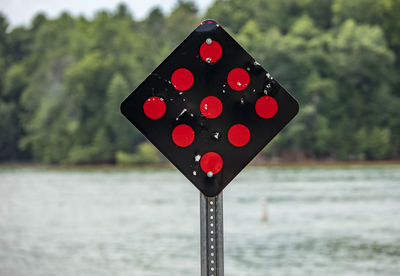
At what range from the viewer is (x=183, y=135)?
2.84 m

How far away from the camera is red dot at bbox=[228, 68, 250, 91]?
2.83 meters

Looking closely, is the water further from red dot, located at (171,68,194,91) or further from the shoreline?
the shoreline

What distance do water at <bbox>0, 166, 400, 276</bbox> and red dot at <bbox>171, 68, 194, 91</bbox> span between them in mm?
12838

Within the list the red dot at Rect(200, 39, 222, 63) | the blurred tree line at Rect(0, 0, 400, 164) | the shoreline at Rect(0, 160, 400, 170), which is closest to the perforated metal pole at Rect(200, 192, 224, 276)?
the red dot at Rect(200, 39, 222, 63)

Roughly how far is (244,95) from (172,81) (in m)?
0.24

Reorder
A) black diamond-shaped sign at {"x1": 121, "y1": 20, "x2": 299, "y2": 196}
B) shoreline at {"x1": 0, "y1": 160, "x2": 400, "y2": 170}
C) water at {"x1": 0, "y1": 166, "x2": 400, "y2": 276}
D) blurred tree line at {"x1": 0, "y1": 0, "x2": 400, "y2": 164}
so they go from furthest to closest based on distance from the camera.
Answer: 1. blurred tree line at {"x1": 0, "y1": 0, "x2": 400, "y2": 164}
2. shoreline at {"x1": 0, "y1": 160, "x2": 400, "y2": 170}
3. water at {"x1": 0, "y1": 166, "x2": 400, "y2": 276}
4. black diamond-shaped sign at {"x1": 121, "y1": 20, "x2": 299, "y2": 196}

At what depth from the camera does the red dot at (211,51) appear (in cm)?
283

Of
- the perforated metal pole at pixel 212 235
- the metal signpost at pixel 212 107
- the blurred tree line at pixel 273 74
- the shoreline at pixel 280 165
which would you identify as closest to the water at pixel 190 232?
the perforated metal pole at pixel 212 235

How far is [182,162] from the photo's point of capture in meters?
2.84

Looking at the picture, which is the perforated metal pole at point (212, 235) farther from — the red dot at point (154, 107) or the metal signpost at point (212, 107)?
the red dot at point (154, 107)

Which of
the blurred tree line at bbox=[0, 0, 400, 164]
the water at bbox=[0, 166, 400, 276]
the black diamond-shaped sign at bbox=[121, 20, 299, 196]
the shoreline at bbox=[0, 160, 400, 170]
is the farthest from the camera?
the blurred tree line at bbox=[0, 0, 400, 164]

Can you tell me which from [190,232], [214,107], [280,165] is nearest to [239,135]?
[214,107]

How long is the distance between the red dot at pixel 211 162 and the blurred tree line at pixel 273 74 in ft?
237

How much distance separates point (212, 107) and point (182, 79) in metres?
0.13
